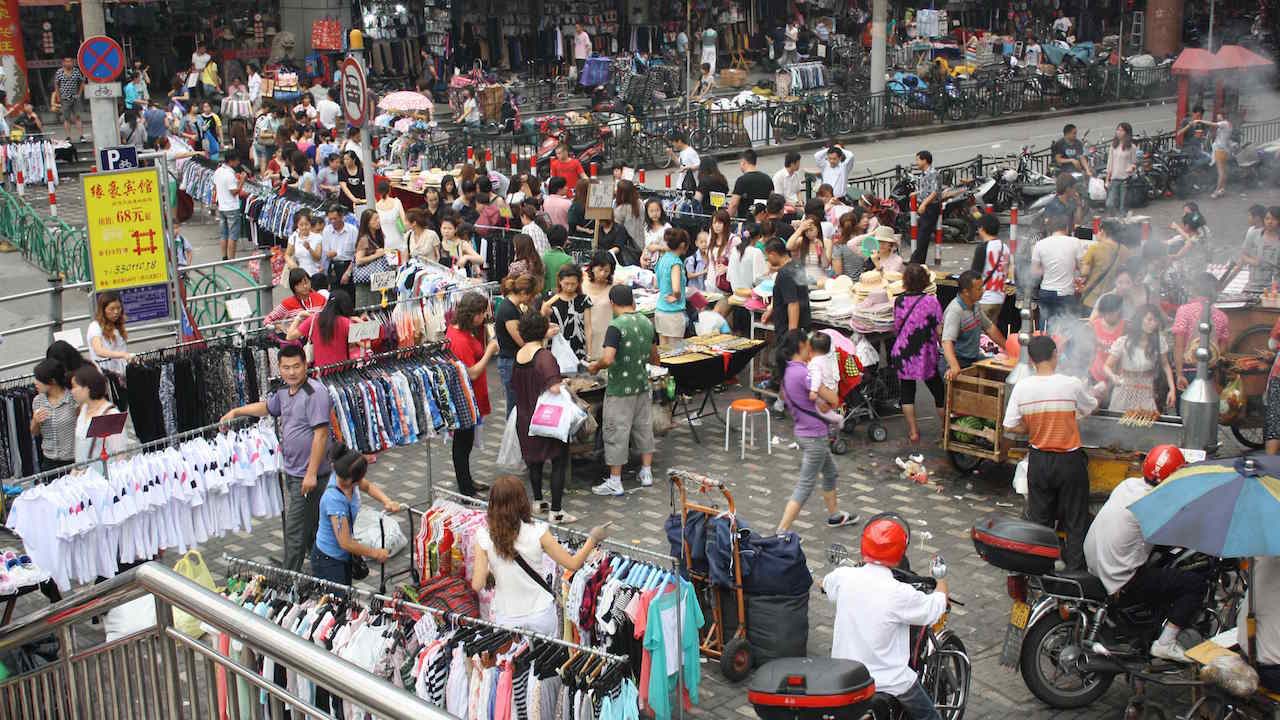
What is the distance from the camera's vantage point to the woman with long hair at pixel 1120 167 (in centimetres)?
2202

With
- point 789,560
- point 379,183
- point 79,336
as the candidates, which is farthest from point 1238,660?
point 379,183

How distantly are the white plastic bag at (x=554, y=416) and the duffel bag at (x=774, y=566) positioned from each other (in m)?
2.68

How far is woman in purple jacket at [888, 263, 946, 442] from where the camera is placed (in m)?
12.4

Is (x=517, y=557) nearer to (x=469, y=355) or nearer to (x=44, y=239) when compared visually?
(x=469, y=355)

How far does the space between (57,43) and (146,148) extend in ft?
35.7

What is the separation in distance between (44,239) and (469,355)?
36.9 feet

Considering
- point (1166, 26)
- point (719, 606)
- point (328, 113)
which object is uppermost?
point (1166, 26)

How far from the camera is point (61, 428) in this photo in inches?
396

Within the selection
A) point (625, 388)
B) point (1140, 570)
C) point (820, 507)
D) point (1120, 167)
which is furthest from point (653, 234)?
point (1120, 167)

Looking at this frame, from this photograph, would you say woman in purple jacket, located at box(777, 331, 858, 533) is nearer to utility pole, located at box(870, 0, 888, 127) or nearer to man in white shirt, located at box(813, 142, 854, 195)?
man in white shirt, located at box(813, 142, 854, 195)

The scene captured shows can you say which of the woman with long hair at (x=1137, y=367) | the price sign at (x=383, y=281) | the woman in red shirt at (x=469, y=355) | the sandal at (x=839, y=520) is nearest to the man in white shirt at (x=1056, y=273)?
the woman with long hair at (x=1137, y=367)

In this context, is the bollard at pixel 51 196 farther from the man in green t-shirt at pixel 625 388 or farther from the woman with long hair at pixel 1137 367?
the woman with long hair at pixel 1137 367

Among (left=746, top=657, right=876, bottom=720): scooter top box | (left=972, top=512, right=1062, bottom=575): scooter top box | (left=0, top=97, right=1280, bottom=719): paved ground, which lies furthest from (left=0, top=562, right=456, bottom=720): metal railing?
(left=972, top=512, right=1062, bottom=575): scooter top box

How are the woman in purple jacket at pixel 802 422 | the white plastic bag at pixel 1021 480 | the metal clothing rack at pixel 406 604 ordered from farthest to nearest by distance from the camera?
the white plastic bag at pixel 1021 480 < the woman in purple jacket at pixel 802 422 < the metal clothing rack at pixel 406 604
